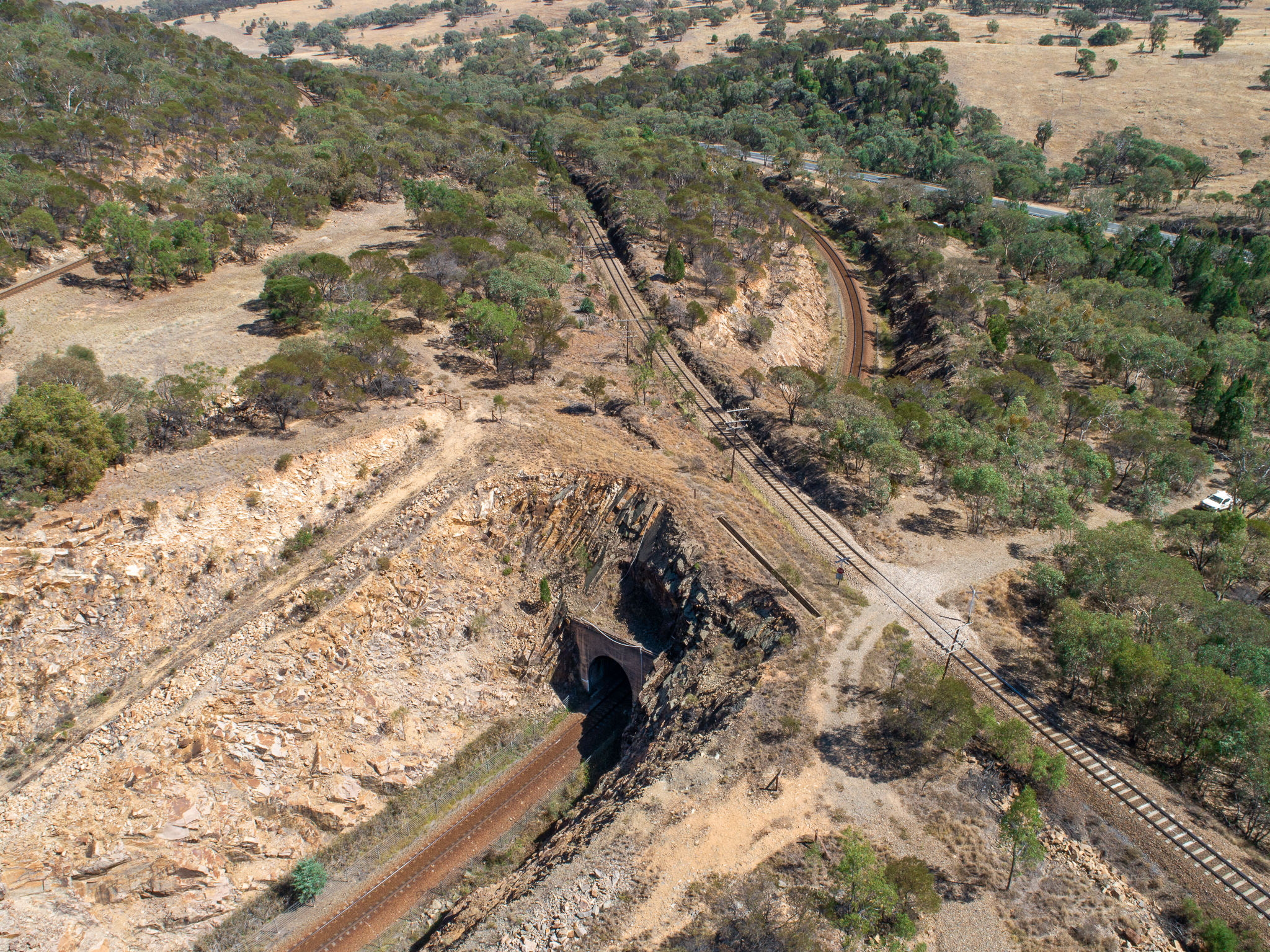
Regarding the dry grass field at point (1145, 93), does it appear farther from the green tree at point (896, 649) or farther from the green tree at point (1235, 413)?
the green tree at point (896, 649)

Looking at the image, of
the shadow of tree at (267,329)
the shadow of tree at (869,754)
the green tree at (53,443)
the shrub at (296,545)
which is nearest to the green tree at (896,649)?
the shadow of tree at (869,754)

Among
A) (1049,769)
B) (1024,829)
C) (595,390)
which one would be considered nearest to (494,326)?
(595,390)

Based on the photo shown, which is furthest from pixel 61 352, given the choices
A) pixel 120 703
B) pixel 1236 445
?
pixel 1236 445

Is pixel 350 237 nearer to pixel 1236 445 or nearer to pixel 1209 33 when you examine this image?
pixel 1236 445

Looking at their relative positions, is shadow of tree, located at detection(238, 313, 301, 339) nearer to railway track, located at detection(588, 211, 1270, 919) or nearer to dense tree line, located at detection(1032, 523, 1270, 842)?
railway track, located at detection(588, 211, 1270, 919)

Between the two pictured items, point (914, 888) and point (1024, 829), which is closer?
point (1024, 829)

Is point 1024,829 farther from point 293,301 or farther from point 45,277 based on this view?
point 45,277
